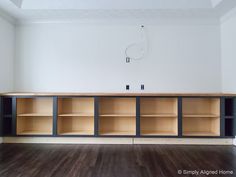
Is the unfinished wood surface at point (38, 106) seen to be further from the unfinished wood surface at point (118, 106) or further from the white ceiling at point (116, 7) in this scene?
the white ceiling at point (116, 7)

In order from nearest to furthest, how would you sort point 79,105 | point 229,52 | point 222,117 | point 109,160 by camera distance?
point 109,160 < point 222,117 < point 229,52 < point 79,105

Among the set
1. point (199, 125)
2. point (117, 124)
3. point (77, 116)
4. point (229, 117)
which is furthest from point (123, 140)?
point (229, 117)

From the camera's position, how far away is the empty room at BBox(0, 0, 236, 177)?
3379 millimetres

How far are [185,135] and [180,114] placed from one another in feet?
1.32

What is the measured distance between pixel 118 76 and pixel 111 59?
1.29 feet

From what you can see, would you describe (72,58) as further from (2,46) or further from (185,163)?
(185,163)

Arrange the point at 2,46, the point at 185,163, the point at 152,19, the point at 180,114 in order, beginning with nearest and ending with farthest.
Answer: the point at 185,163 < the point at 180,114 < the point at 2,46 < the point at 152,19

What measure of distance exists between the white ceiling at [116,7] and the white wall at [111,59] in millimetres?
397

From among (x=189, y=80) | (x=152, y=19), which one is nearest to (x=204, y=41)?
(x=189, y=80)

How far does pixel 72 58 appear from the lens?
3.92 m

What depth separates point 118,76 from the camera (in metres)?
3.88

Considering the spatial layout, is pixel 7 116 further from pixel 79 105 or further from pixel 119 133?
pixel 119 133

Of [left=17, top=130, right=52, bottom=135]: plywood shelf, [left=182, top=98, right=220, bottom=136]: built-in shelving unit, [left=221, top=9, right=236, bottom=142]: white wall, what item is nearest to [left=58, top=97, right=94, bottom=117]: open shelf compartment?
[left=17, top=130, right=52, bottom=135]: plywood shelf

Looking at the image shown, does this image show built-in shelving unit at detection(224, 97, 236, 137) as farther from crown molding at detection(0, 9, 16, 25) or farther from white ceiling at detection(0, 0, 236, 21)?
crown molding at detection(0, 9, 16, 25)
